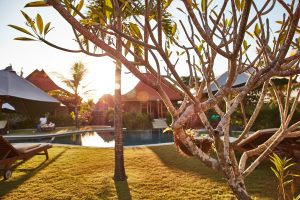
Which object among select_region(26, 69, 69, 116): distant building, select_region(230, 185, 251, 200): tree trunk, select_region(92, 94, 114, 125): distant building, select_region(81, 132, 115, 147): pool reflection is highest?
select_region(26, 69, 69, 116): distant building

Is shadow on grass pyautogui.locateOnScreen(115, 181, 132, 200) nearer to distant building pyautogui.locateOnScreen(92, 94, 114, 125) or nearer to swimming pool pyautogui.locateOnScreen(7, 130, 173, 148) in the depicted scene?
swimming pool pyautogui.locateOnScreen(7, 130, 173, 148)

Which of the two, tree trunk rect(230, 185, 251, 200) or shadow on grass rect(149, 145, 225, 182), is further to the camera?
shadow on grass rect(149, 145, 225, 182)

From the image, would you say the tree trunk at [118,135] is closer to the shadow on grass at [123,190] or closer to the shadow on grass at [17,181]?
the shadow on grass at [123,190]

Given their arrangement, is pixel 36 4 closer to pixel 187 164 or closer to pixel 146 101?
pixel 187 164

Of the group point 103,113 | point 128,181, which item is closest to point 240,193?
point 128,181

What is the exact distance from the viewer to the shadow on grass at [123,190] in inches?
179

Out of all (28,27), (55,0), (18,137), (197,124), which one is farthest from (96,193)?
(197,124)

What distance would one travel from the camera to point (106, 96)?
38156mm

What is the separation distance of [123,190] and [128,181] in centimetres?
65

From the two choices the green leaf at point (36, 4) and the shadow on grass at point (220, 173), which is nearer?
the green leaf at point (36, 4)

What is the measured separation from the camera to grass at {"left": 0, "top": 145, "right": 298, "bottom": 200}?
15.3 feet

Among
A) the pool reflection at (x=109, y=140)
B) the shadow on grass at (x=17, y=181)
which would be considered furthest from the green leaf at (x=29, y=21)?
the pool reflection at (x=109, y=140)

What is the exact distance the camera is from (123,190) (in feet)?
16.2

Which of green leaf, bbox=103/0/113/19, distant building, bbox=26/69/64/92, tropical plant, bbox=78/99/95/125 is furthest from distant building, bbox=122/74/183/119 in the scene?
green leaf, bbox=103/0/113/19
